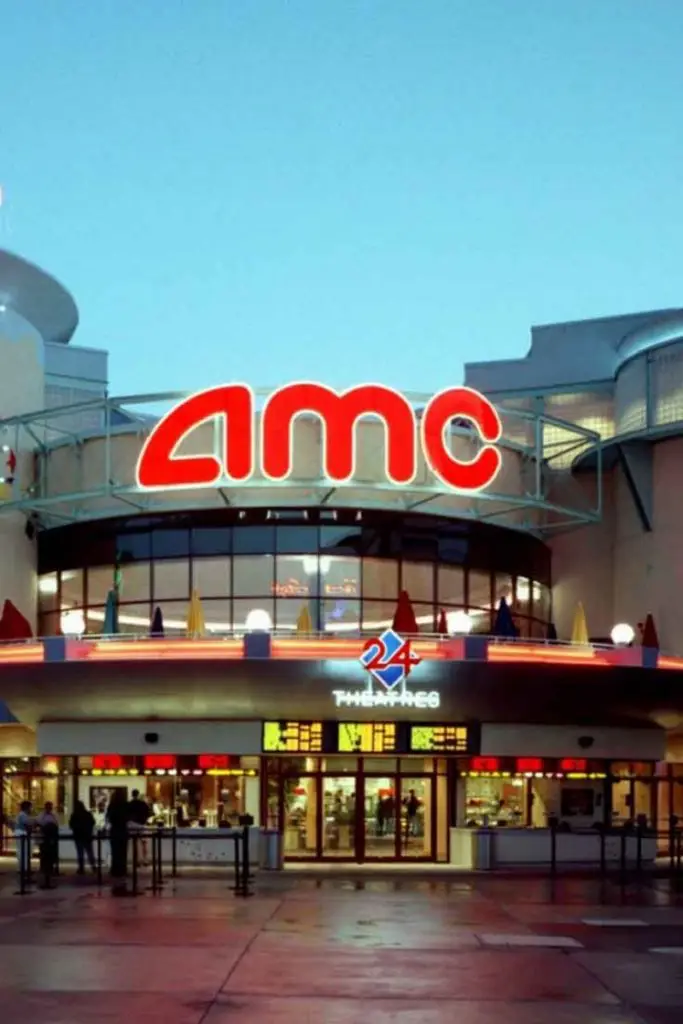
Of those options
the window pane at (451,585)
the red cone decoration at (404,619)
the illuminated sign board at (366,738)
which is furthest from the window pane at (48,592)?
the red cone decoration at (404,619)

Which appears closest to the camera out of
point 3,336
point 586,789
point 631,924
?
point 631,924

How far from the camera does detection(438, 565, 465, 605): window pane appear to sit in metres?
49.1

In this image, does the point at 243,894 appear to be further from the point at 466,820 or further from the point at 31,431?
the point at 31,431

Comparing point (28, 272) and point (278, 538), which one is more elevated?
point (28, 272)

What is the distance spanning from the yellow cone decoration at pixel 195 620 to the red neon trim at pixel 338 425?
4.07 metres

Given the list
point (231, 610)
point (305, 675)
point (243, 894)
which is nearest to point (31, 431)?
point (231, 610)

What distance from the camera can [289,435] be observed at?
4441 cm

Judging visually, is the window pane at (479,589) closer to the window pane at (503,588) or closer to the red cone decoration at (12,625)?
the window pane at (503,588)

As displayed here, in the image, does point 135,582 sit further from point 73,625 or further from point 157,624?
point 73,625

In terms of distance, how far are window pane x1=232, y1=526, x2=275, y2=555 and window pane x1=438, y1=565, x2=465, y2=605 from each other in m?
5.38

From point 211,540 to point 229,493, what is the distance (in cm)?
166

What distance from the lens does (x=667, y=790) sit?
51.5 m

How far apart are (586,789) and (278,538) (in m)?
11.2

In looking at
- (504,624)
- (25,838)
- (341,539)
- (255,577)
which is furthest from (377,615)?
(25,838)
